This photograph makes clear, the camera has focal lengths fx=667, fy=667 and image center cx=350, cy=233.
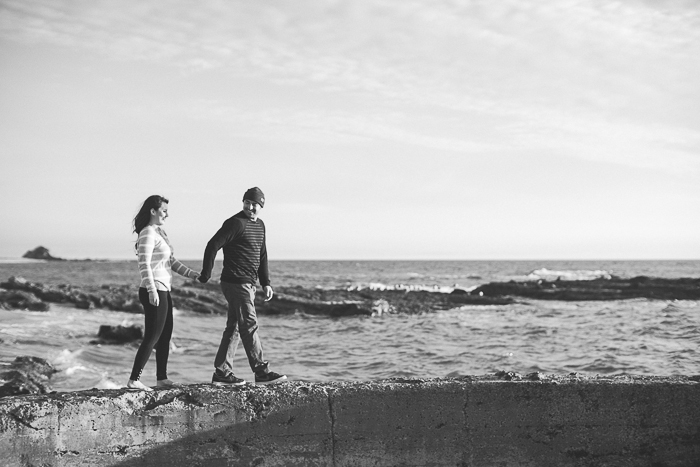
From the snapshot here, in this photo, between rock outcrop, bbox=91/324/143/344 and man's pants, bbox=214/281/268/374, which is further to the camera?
rock outcrop, bbox=91/324/143/344

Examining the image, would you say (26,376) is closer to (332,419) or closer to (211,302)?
(332,419)

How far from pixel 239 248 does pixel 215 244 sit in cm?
26

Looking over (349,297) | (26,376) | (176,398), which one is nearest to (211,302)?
(349,297)

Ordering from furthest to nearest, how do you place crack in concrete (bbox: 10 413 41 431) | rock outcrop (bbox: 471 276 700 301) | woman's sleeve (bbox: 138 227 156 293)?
1. rock outcrop (bbox: 471 276 700 301)
2. woman's sleeve (bbox: 138 227 156 293)
3. crack in concrete (bbox: 10 413 41 431)

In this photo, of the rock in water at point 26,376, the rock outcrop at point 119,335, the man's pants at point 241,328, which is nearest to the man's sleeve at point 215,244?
the man's pants at point 241,328

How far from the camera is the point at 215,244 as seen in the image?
17.9 feet

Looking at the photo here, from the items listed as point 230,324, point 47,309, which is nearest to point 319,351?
point 230,324

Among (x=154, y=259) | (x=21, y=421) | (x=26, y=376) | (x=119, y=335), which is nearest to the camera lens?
(x=21, y=421)

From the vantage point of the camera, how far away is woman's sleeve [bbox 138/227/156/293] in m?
5.23

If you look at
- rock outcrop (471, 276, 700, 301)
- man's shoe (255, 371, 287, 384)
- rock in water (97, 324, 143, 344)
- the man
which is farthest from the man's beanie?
rock outcrop (471, 276, 700, 301)

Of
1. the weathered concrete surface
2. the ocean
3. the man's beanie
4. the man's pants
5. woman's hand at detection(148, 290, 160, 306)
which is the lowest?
the ocean

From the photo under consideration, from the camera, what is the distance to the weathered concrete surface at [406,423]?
4234 mm

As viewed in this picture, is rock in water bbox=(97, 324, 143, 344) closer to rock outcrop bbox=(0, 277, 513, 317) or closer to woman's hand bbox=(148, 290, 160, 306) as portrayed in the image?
rock outcrop bbox=(0, 277, 513, 317)

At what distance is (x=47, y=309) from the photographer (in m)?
22.9
